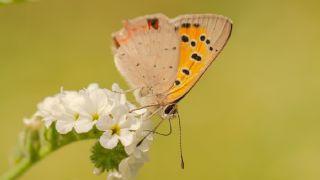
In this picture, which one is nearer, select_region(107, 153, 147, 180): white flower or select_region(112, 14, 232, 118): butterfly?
select_region(107, 153, 147, 180): white flower

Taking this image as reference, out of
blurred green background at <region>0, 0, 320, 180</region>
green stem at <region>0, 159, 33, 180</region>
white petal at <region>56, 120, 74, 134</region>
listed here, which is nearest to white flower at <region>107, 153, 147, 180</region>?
white petal at <region>56, 120, 74, 134</region>

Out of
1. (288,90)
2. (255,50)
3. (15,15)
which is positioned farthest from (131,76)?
(15,15)

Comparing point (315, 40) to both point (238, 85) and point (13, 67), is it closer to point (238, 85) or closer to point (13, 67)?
point (238, 85)

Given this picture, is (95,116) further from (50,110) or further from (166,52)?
(166,52)

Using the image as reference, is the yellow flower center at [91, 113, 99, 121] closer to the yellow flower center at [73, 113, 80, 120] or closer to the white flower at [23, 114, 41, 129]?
the yellow flower center at [73, 113, 80, 120]

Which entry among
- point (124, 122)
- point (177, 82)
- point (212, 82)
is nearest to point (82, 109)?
point (124, 122)

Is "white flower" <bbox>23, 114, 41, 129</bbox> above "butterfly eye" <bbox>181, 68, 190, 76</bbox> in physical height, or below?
below

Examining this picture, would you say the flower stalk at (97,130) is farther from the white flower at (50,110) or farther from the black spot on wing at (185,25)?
the black spot on wing at (185,25)
